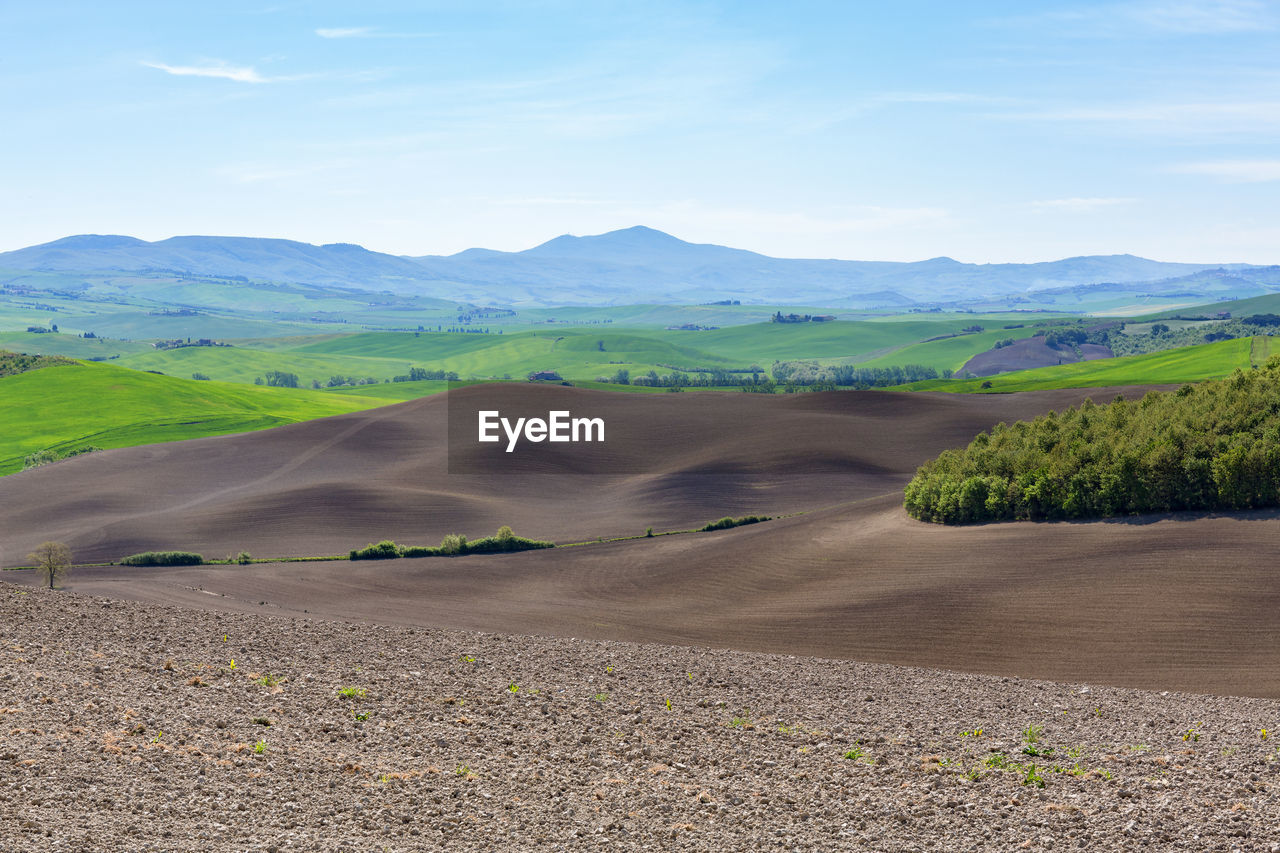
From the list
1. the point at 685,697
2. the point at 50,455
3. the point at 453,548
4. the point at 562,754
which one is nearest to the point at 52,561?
the point at 453,548

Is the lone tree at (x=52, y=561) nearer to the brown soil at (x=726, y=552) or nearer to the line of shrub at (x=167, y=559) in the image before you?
the brown soil at (x=726, y=552)

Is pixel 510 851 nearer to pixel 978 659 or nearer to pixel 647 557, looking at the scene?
pixel 978 659

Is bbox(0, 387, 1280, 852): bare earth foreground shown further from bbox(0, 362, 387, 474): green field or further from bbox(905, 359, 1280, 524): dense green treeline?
bbox(0, 362, 387, 474): green field

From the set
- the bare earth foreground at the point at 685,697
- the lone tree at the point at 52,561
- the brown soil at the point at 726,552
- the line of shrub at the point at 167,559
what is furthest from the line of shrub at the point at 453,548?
→ the lone tree at the point at 52,561

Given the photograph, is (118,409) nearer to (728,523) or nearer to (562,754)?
(728,523)

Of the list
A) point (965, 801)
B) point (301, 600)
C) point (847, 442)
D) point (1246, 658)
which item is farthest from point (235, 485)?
point (965, 801)
